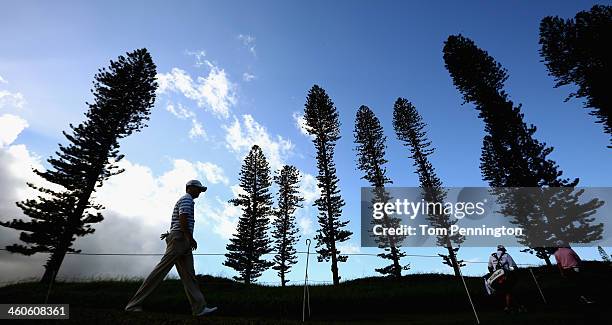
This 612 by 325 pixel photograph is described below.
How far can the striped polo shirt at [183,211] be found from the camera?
4.80m

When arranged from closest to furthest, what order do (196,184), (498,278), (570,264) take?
(196,184) → (498,278) → (570,264)

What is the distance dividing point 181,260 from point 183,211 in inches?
28.4

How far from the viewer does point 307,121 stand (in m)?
29.6

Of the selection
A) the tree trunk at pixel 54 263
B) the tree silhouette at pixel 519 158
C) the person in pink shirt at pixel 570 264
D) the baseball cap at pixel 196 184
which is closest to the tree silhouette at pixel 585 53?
the tree silhouette at pixel 519 158

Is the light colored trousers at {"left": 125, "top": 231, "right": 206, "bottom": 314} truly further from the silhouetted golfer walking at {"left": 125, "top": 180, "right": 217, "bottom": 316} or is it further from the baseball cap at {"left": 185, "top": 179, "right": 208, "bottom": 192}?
the baseball cap at {"left": 185, "top": 179, "right": 208, "bottom": 192}

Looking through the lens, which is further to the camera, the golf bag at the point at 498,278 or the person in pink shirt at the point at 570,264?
the person in pink shirt at the point at 570,264

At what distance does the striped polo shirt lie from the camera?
4.80m

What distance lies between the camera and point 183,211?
478cm

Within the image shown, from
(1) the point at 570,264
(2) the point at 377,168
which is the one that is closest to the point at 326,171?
(2) the point at 377,168

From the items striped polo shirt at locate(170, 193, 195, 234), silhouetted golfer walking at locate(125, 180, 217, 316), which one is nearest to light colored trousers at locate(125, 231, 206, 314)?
silhouetted golfer walking at locate(125, 180, 217, 316)

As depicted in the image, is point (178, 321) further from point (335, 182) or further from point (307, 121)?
point (307, 121)

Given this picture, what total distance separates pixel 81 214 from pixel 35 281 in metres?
4.12

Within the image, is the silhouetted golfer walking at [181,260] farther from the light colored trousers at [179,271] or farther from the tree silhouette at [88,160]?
the tree silhouette at [88,160]

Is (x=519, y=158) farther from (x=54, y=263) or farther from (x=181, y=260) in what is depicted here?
(x=54, y=263)
